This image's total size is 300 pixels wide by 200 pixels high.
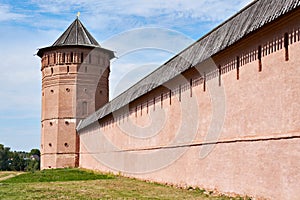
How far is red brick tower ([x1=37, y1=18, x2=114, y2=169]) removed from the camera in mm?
26578

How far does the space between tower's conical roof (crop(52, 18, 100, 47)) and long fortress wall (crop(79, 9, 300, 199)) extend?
569 inches

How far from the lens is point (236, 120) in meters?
7.96

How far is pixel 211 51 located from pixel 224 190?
2.58 meters

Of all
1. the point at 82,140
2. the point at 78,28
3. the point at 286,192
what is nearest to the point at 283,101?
the point at 286,192

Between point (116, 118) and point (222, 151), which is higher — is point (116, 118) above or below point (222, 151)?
above

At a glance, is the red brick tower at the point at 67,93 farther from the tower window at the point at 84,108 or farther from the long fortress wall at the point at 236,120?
the long fortress wall at the point at 236,120

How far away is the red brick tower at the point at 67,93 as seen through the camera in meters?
26.6

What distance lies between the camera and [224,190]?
8133mm

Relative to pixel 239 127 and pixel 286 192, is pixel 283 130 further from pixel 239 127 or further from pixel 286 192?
pixel 239 127

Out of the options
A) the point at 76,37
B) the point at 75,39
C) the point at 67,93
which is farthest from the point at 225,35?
the point at 76,37

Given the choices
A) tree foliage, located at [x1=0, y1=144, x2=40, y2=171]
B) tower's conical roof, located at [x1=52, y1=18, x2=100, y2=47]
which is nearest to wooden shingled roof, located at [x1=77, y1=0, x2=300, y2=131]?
tower's conical roof, located at [x1=52, y1=18, x2=100, y2=47]

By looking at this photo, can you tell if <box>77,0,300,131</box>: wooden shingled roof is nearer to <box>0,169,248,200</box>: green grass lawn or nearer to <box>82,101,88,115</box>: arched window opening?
<box>0,169,248,200</box>: green grass lawn

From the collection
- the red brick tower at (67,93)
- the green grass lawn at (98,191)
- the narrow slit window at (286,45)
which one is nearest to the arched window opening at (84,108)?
the red brick tower at (67,93)

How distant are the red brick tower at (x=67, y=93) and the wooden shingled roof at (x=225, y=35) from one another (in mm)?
13725
